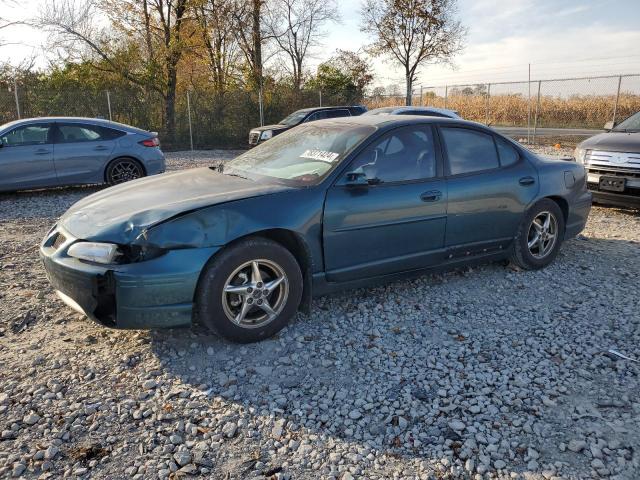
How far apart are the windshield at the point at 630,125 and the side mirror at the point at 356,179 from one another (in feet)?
20.4

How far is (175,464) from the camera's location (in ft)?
7.99

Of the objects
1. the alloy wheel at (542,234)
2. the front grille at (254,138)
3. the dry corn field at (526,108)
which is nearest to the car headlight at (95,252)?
the alloy wheel at (542,234)

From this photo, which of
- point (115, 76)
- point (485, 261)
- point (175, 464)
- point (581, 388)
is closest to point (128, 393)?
point (175, 464)

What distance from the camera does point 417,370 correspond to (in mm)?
3279

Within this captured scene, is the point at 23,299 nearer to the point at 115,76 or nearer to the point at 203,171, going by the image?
the point at 203,171

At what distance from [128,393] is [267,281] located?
43.8 inches

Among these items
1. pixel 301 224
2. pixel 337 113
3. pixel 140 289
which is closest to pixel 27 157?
pixel 140 289

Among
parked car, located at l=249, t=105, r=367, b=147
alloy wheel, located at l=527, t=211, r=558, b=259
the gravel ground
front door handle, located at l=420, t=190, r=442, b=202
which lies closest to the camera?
the gravel ground

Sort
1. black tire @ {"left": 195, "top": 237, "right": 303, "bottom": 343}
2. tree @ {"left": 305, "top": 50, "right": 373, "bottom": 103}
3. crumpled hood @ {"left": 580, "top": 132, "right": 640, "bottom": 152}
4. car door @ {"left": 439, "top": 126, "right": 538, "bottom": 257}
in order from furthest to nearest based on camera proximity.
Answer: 1. tree @ {"left": 305, "top": 50, "right": 373, "bottom": 103}
2. crumpled hood @ {"left": 580, "top": 132, "right": 640, "bottom": 152}
3. car door @ {"left": 439, "top": 126, "right": 538, "bottom": 257}
4. black tire @ {"left": 195, "top": 237, "right": 303, "bottom": 343}

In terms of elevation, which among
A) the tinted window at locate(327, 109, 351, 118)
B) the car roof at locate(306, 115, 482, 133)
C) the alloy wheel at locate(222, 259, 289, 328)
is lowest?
the alloy wheel at locate(222, 259, 289, 328)

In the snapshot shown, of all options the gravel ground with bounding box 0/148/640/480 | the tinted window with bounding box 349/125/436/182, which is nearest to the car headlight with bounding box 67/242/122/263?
the gravel ground with bounding box 0/148/640/480

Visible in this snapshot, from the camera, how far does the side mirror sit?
3830mm

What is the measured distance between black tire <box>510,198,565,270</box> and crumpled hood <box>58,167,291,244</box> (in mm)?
2499

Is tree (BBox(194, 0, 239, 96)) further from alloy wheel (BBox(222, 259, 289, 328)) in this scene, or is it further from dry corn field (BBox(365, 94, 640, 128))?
alloy wheel (BBox(222, 259, 289, 328))
